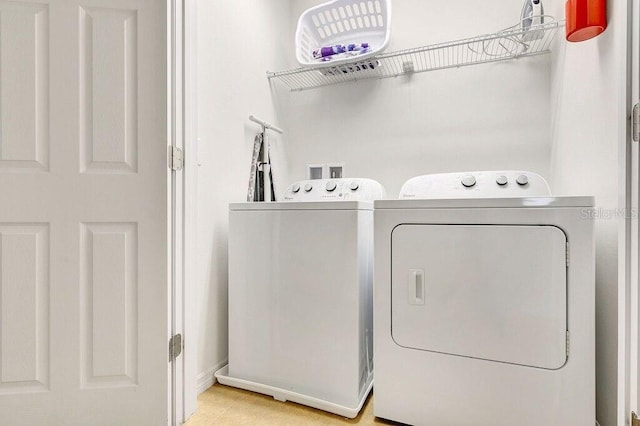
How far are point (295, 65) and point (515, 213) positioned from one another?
1.90 m

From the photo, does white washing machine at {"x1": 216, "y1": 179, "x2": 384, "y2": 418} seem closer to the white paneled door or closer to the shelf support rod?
the white paneled door

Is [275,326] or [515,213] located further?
[275,326]

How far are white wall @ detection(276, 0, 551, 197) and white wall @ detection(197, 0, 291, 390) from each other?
42 cm

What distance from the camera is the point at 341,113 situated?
2.19 metres

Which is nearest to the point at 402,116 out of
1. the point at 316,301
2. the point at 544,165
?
the point at 544,165

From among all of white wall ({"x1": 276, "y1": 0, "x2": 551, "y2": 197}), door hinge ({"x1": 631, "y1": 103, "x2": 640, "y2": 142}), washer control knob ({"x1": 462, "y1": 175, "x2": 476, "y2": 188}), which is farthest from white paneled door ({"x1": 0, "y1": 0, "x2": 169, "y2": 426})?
door hinge ({"x1": 631, "y1": 103, "x2": 640, "y2": 142})

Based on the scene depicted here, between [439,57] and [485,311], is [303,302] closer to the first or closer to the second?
[485,311]

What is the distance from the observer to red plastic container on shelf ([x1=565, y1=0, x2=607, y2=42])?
1038 millimetres

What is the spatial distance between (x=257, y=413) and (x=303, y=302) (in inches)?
19.6

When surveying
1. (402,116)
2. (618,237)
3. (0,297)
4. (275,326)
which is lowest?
(275,326)

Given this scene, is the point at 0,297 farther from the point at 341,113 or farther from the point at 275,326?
the point at 341,113

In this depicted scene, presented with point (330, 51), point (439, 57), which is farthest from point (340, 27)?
point (439, 57)

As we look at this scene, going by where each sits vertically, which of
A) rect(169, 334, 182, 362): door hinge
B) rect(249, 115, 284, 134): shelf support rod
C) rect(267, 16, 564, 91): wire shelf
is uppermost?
rect(267, 16, 564, 91): wire shelf

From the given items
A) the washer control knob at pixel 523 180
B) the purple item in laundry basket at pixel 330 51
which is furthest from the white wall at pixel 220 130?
the washer control knob at pixel 523 180
